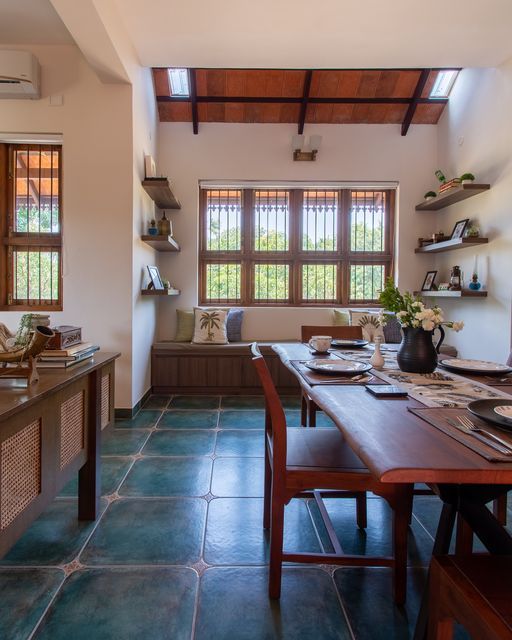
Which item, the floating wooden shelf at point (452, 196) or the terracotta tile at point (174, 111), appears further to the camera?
the terracotta tile at point (174, 111)

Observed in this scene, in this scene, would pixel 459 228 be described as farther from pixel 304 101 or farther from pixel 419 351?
pixel 419 351

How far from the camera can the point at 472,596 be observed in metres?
0.77

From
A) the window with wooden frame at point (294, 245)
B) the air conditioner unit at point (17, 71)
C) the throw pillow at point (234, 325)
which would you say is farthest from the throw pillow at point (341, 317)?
the air conditioner unit at point (17, 71)

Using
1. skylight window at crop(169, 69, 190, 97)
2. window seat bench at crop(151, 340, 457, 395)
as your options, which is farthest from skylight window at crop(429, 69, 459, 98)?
window seat bench at crop(151, 340, 457, 395)

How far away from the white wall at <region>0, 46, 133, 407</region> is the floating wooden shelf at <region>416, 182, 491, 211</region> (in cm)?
315

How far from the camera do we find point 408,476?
2.46 feet

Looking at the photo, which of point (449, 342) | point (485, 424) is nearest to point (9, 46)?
point (485, 424)

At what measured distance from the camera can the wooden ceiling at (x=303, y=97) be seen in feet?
13.6

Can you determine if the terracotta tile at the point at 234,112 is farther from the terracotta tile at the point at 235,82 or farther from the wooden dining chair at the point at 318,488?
the wooden dining chair at the point at 318,488

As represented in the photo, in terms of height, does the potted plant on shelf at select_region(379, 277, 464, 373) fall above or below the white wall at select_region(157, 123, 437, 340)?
below

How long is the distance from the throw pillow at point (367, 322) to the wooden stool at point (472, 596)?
3572 mm

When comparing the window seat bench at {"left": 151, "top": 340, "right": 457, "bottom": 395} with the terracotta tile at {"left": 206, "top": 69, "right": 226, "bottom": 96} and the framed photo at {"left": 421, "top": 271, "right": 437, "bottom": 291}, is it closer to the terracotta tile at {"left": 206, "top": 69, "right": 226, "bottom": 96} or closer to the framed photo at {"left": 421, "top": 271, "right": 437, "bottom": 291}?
the framed photo at {"left": 421, "top": 271, "right": 437, "bottom": 291}

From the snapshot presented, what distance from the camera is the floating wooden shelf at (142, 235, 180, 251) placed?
142 inches

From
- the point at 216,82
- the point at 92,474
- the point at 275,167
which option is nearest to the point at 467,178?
the point at 275,167
